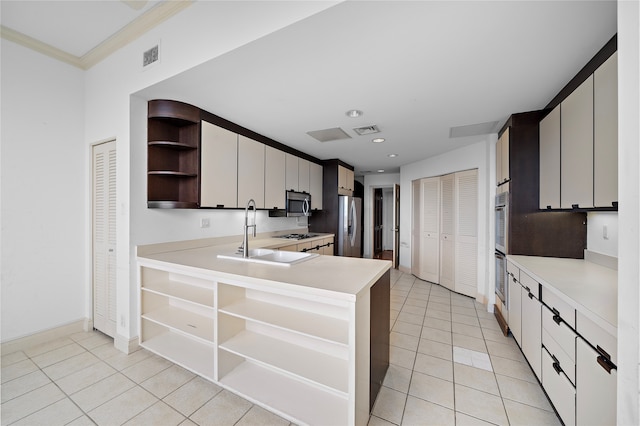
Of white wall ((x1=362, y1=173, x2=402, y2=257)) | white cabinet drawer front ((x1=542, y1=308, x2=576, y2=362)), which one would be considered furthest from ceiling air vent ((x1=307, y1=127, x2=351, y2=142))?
white wall ((x1=362, y1=173, x2=402, y2=257))

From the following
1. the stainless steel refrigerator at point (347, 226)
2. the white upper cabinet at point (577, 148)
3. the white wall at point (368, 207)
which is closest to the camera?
the white upper cabinet at point (577, 148)

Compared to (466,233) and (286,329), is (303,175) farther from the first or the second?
(286,329)

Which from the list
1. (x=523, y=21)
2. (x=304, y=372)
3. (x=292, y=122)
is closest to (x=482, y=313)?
(x=304, y=372)

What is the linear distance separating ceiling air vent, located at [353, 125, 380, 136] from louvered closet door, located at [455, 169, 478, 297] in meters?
1.90

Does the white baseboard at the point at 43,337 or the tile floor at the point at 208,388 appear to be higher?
the white baseboard at the point at 43,337

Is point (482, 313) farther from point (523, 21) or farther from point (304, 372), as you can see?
point (523, 21)

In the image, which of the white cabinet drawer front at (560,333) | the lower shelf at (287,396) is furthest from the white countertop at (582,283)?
the lower shelf at (287,396)

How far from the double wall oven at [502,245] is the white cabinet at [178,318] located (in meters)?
2.96

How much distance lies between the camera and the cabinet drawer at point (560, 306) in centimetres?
136

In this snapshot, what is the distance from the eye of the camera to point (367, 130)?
3.19 m

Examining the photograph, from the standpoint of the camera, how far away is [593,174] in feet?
5.48

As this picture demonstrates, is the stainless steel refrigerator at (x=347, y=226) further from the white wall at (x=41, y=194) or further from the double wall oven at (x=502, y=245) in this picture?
the white wall at (x=41, y=194)

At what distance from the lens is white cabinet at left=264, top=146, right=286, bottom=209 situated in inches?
142

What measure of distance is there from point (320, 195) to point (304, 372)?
3788 millimetres
